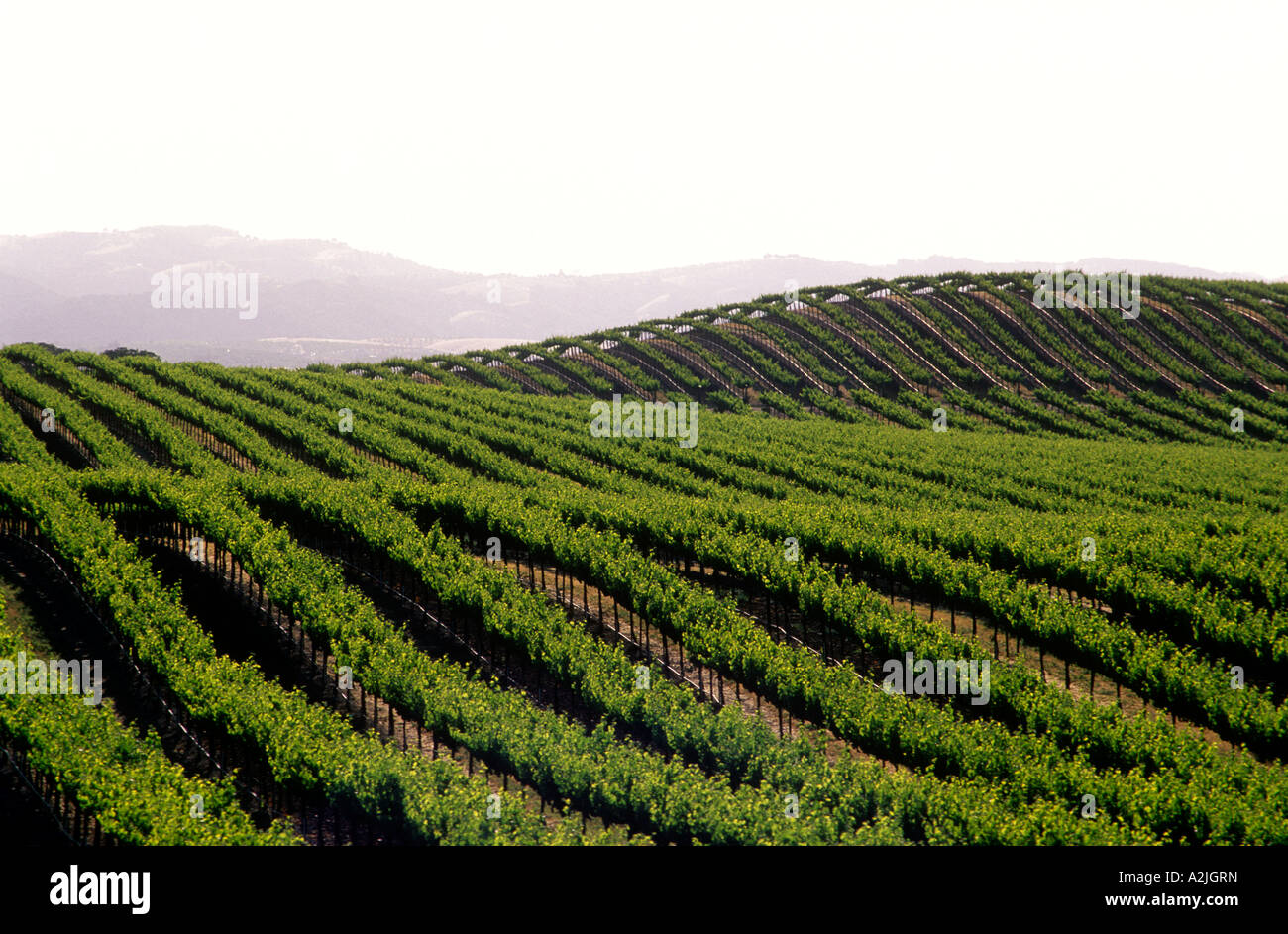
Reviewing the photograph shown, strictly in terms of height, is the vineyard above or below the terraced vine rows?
below

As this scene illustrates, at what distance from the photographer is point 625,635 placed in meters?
24.1

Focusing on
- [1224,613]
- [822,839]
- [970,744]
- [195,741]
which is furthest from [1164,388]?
[195,741]

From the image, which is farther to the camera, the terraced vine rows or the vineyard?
the terraced vine rows

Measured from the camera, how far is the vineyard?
1469 centimetres

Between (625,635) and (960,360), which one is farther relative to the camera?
(960,360)

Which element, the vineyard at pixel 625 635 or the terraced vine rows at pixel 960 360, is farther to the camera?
the terraced vine rows at pixel 960 360

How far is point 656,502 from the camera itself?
32.1 metres

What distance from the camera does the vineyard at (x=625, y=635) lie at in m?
14.7

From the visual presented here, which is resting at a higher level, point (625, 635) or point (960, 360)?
point (960, 360)

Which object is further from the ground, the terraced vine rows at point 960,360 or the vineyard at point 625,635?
the terraced vine rows at point 960,360
